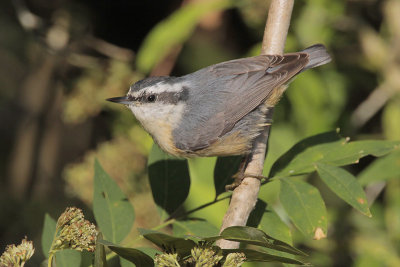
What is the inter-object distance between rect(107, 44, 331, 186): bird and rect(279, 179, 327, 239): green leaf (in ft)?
2.57

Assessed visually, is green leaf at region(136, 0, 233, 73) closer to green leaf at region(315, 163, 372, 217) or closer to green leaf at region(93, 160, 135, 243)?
green leaf at region(93, 160, 135, 243)

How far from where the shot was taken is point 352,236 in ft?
13.2

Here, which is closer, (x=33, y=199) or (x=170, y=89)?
(x=170, y=89)

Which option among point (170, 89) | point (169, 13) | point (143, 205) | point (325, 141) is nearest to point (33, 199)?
point (143, 205)

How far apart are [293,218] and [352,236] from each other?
2062 mm

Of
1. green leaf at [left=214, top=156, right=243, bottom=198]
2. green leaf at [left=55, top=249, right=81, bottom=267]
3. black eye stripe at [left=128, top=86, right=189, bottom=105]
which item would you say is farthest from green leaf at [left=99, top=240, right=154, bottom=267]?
black eye stripe at [left=128, top=86, right=189, bottom=105]

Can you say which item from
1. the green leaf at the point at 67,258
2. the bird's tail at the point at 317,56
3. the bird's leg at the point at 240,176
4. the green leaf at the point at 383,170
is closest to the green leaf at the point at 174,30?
the bird's tail at the point at 317,56

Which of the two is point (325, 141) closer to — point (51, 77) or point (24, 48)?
point (51, 77)

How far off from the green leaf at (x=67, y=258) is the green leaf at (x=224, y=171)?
0.73 meters

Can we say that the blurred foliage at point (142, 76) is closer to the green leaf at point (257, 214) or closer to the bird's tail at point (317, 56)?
the bird's tail at point (317, 56)

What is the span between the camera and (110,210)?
90.2 inches

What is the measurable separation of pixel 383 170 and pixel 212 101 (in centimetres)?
109

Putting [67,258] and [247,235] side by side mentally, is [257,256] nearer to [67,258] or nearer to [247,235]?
[247,235]

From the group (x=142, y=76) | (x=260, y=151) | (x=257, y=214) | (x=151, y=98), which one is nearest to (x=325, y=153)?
(x=257, y=214)
